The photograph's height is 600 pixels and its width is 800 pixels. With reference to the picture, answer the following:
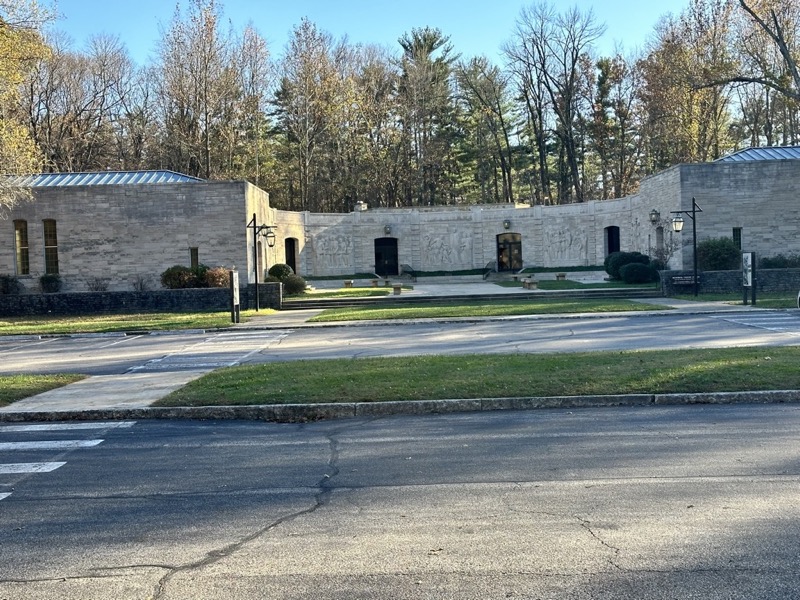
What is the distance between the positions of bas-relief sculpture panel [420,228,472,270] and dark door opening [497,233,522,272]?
220 centimetres

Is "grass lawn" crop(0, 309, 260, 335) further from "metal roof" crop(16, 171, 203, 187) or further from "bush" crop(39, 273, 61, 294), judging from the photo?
"metal roof" crop(16, 171, 203, 187)

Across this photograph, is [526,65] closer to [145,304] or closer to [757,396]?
[145,304]

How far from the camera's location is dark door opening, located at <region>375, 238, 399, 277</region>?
51.5 meters

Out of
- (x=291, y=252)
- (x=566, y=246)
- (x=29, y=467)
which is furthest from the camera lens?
(x=566, y=246)

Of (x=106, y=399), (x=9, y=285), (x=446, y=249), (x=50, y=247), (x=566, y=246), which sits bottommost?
(x=106, y=399)

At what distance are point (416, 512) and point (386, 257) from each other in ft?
152

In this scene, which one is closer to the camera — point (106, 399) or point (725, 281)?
point (106, 399)

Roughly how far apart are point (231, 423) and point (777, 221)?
1290 inches

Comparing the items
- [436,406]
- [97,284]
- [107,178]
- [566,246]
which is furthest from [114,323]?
[566,246]

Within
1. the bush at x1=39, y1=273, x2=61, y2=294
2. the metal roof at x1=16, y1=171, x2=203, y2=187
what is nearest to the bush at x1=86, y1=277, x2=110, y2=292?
the bush at x1=39, y1=273, x2=61, y2=294

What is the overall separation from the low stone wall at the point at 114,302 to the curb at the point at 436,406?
20.9 meters

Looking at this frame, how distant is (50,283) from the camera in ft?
112

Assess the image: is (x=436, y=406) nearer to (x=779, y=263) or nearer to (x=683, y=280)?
(x=683, y=280)

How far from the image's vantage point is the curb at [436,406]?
998 centimetres
